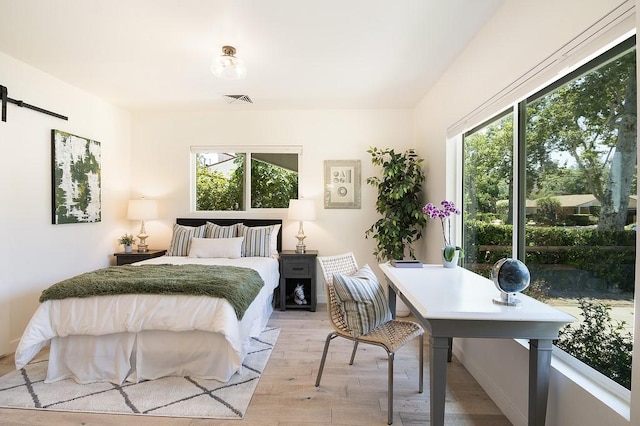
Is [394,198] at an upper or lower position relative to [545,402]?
upper

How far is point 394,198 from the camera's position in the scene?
3.90 meters

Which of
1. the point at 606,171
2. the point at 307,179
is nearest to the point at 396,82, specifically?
the point at 307,179

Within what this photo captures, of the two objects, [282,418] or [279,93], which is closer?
[282,418]

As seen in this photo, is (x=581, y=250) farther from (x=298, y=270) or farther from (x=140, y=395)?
(x=298, y=270)

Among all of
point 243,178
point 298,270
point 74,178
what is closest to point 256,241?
point 298,270

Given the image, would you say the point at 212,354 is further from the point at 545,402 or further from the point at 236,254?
the point at 545,402

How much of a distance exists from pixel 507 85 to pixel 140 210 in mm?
4113

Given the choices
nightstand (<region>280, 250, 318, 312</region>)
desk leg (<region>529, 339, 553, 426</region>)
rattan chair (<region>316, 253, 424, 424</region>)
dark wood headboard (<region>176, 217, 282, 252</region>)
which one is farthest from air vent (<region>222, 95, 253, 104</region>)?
desk leg (<region>529, 339, 553, 426</region>)

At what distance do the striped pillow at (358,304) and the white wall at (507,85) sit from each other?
801 millimetres

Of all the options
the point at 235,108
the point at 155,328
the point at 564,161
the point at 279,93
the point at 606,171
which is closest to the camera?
the point at 606,171

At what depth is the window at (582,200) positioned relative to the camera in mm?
1382

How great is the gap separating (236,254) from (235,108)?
1.91m

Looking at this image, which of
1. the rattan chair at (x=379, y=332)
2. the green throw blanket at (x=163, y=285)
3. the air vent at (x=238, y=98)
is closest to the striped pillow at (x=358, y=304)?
the rattan chair at (x=379, y=332)

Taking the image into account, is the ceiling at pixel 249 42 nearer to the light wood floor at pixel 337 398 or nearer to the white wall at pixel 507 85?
the white wall at pixel 507 85
